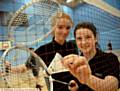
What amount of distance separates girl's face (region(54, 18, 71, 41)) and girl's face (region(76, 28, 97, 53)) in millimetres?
66

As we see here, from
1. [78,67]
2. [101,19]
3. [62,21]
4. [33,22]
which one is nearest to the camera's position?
[78,67]

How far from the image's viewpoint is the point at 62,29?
4.89 feet

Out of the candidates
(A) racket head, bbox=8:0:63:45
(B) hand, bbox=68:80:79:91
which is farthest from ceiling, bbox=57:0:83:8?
(B) hand, bbox=68:80:79:91

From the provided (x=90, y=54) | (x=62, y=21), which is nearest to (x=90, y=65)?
(x=90, y=54)

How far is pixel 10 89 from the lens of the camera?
123 centimetres

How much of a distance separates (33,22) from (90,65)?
0.47 meters

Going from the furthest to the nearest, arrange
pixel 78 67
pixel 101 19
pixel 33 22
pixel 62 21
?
pixel 101 19 < pixel 33 22 < pixel 62 21 < pixel 78 67

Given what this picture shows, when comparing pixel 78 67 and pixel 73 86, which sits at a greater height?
pixel 78 67

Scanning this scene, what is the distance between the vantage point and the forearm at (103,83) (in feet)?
4.55

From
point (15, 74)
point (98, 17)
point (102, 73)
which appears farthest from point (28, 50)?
point (98, 17)

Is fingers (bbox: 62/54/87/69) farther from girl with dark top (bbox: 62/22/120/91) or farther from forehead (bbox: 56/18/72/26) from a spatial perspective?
forehead (bbox: 56/18/72/26)

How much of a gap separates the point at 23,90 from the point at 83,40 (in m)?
0.44

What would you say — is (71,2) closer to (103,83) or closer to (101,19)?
(101,19)

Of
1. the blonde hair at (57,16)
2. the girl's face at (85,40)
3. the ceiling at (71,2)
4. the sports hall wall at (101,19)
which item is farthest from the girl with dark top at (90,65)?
the ceiling at (71,2)
